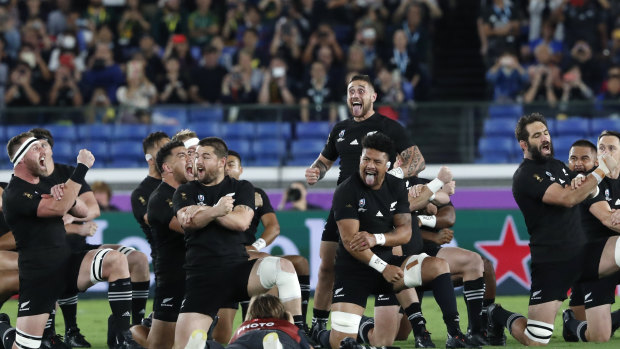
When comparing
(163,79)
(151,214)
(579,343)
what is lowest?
(579,343)

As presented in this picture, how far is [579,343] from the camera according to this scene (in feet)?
36.3

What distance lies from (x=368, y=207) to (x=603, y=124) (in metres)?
9.23

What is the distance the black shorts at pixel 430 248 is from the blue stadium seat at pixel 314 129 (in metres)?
6.79

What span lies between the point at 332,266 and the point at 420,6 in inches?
443

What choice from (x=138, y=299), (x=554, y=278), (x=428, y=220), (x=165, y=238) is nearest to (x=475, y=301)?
(x=554, y=278)

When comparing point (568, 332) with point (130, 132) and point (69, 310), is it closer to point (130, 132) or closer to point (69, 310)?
point (69, 310)

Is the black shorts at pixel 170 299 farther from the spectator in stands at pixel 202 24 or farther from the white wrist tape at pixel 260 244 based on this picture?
the spectator in stands at pixel 202 24

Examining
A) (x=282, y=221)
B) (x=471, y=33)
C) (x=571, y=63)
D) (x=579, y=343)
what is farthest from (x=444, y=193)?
(x=471, y=33)

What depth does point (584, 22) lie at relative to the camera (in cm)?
2097

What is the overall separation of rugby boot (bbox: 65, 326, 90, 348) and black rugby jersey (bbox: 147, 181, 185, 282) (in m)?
1.65

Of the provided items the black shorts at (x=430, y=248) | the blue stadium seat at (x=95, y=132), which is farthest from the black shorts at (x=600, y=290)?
the blue stadium seat at (x=95, y=132)

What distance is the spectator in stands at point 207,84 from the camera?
66.0ft

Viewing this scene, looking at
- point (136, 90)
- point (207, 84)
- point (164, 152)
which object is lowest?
point (164, 152)

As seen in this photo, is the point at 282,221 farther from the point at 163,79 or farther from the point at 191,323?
the point at 191,323
